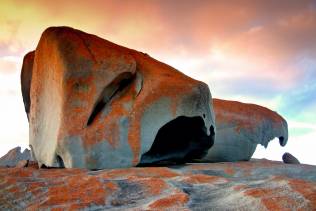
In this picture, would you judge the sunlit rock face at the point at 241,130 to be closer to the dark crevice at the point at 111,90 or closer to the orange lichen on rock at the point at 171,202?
A: the dark crevice at the point at 111,90

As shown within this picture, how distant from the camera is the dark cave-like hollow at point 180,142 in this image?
944cm

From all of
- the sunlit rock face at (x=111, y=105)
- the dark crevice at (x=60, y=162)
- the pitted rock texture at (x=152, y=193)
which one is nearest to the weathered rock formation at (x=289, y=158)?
the sunlit rock face at (x=111, y=105)

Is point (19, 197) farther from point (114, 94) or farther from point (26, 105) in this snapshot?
point (26, 105)

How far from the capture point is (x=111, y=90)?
29.0 feet

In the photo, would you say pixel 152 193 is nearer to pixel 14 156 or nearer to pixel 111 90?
pixel 111 90

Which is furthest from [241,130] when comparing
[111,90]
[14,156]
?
A: [14,156]

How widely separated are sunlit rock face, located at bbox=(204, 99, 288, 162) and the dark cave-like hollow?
125 inches

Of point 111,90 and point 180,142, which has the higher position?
point 111,90

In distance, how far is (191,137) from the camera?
10062mm

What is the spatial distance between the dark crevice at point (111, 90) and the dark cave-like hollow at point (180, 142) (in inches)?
57.4

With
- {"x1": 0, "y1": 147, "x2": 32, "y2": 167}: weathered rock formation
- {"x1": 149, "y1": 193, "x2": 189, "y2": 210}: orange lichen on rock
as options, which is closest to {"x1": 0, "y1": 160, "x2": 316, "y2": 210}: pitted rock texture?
{"x1": 149, "y1": 193, "x2": 189, "y2": 210}: orange lichen on rock

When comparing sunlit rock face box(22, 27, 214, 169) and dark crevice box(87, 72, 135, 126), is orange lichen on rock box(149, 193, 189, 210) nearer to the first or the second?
sunlit rock face box(22, 27, 214, 169)

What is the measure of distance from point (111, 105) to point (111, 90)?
0.39 metres

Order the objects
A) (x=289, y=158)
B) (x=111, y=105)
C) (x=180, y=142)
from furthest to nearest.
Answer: (x=289, y=158) < (x=180, y=142) < (x=111, y=105)
